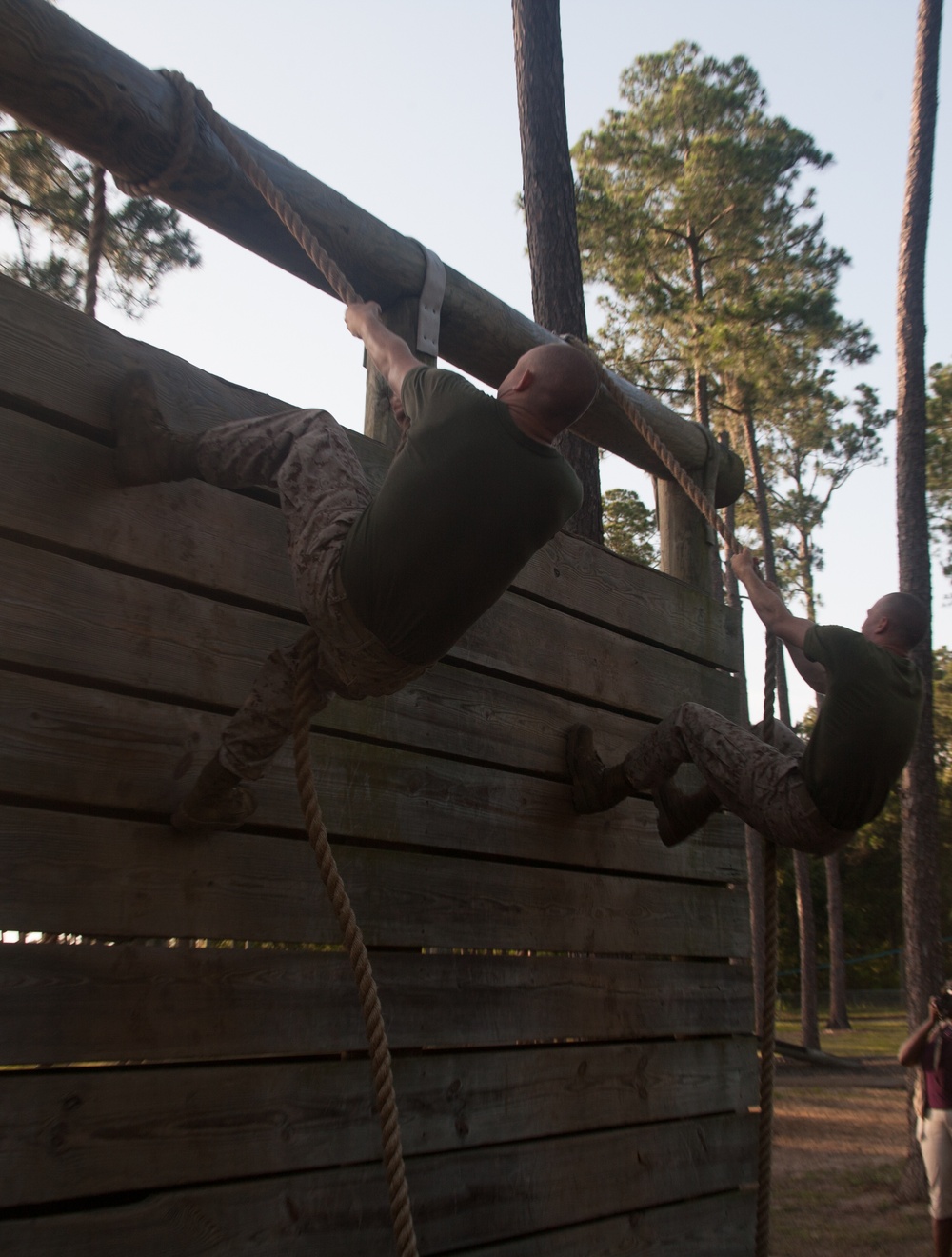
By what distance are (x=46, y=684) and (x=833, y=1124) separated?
41.3 ft

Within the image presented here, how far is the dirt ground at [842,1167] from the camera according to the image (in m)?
8.28

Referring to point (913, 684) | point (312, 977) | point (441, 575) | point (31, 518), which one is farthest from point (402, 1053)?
point (913, 684)

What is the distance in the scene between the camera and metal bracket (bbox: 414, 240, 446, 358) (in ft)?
10.4

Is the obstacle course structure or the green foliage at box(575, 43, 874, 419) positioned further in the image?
the green foliage at box(575, 43, 874, 419)

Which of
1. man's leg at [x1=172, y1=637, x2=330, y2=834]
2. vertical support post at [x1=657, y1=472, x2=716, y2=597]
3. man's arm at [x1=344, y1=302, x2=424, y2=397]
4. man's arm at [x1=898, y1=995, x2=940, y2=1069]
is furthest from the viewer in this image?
man's arm at [x1=898, y1=995, x2=940, y2=1069]

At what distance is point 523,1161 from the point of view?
2.82m

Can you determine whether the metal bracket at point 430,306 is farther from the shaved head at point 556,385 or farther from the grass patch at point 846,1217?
the grass patch at point 846,1217

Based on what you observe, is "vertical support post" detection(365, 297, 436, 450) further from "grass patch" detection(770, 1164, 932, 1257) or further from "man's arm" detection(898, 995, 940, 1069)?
"grass patch" detection(770, 1164, 932, 1257)

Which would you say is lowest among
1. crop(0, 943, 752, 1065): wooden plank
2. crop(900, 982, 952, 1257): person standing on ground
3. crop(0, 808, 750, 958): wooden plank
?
crop(900, 982, 952, 1257): person standing on ground

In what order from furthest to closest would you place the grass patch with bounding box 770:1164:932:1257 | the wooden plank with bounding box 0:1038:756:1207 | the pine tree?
the pine tree → the grass patch with bounding box 770:1164:932:1257 → the wooden plank with bounding box 0:1038:756:1207

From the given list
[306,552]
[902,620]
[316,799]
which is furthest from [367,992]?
[902,620]

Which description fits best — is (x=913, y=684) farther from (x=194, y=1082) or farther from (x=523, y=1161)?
(x=194, y=1082)

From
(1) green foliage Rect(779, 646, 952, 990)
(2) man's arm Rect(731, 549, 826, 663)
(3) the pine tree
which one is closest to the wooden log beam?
(2) man's arm Rect(731, 549, 826, 663)

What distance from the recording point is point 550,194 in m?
7.21
